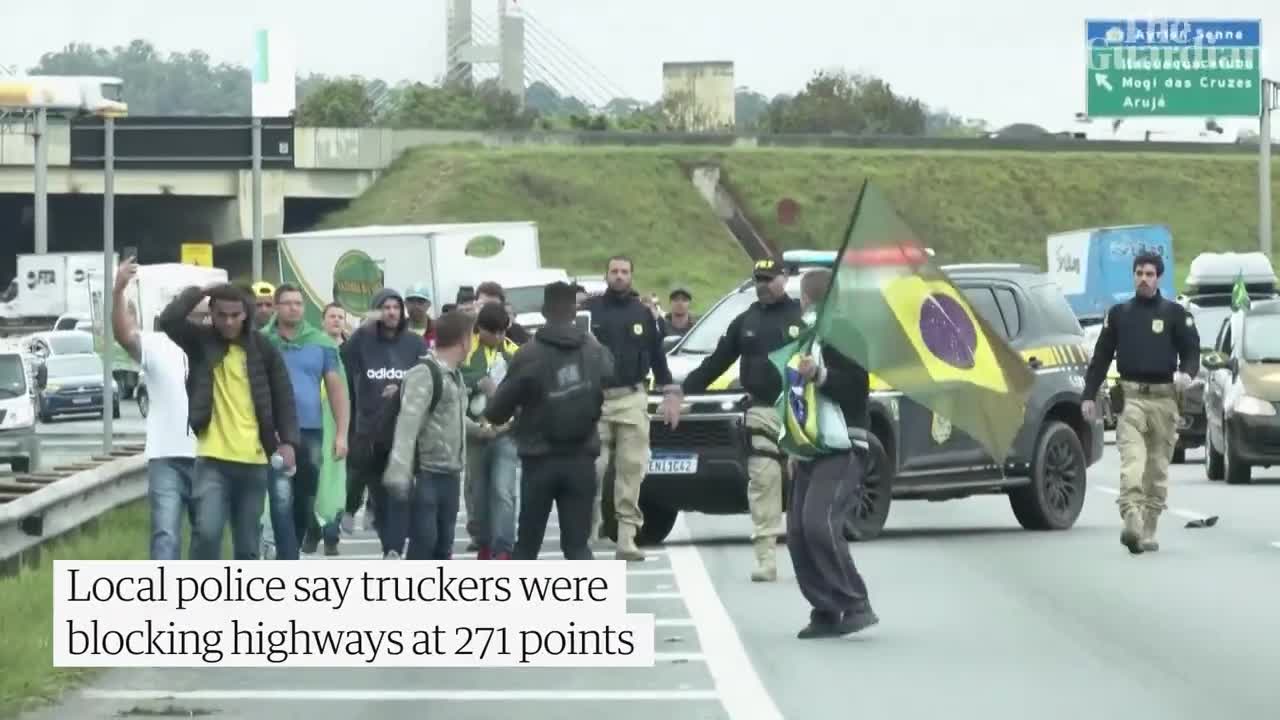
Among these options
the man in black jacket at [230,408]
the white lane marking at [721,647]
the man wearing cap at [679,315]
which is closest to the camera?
the white lane marking at [721,647]

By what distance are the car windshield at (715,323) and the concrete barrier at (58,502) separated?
409 centimetres

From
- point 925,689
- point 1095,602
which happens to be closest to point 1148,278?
point 1095,602

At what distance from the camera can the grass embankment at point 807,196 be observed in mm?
106375

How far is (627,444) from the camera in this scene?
18.9m

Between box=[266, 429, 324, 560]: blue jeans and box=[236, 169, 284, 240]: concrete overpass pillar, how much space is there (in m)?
78.4

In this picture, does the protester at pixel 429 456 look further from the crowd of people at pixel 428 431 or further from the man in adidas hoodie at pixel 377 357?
the man in adidas hoodie at pixel 377 357

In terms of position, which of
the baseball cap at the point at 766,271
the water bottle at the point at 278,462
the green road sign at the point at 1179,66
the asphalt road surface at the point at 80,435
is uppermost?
the green road sign at the point at 1179,66

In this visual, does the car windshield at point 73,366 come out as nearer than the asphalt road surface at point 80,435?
No

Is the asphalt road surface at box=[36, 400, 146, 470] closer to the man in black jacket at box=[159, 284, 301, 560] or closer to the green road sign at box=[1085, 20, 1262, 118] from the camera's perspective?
the man in black jacket at box=[159, 284, 301, 560]

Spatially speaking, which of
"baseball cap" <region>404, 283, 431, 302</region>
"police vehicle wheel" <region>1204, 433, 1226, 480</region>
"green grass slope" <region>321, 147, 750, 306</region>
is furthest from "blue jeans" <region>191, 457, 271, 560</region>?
"green grass slope" <region>321, 147, 750, 306</region>

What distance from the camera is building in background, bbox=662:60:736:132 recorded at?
521ft

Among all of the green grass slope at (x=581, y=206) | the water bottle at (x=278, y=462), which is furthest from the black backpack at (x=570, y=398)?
the green grass slope at (x=581, y=206)

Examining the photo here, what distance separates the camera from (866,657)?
536 inches

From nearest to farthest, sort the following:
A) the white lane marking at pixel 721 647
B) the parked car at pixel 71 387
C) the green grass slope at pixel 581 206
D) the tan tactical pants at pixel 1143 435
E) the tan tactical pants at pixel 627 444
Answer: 1. the white lane marking at pixel 721 647
2. the tan tactical pants at pixel 627 444
3. the tan tactical pants at pixel 1143 435
4. the parked car at pixel 71 387
5. the green grass slope at pixel 581 206
